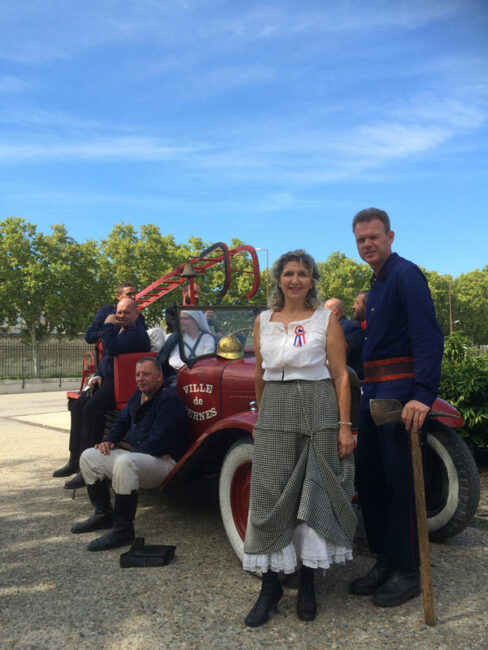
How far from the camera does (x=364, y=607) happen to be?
2.79 m

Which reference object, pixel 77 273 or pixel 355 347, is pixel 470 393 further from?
pixel 77 273

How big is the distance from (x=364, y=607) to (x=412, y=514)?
52cm

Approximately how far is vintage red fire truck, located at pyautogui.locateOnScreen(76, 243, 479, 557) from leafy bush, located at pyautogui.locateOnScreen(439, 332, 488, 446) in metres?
1.62

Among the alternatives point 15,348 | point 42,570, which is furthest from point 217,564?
point 15,348

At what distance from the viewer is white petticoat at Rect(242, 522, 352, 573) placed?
8.65 ft

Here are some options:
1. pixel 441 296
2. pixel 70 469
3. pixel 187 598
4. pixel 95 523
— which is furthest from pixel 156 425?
pixel 441 296

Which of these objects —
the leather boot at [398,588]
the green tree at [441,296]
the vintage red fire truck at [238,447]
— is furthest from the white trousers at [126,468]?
the green tree at [441,296]

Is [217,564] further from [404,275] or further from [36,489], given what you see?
[36,489]

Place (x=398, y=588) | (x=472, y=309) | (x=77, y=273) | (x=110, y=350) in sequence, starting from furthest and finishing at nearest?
(x=472, y=309)
(x=77, y=273)
(x=110, y=350)
(x=398, y=588)

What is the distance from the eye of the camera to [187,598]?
2.91 meters

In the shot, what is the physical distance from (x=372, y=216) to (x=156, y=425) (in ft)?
6.94

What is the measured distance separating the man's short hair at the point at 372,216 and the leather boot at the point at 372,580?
178cm

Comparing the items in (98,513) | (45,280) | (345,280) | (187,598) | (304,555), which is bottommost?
(187,598)

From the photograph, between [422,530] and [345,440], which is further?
[345,440]
